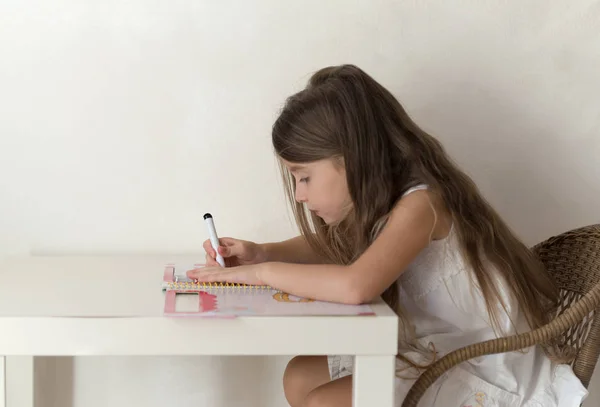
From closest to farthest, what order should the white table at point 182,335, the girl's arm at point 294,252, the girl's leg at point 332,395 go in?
the white table at point 182,335 < the girl's leg at point 332,395 < the girl's arm at point 294,252

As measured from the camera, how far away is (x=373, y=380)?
1024 millimetres

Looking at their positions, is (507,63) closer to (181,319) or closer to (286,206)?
(286,206)

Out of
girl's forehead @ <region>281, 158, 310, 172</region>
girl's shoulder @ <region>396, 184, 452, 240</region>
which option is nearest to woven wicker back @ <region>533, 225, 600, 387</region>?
girl's shoulder @ <region>396, 184, 452, 240</region>

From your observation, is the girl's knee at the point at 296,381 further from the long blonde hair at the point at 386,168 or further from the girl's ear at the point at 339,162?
the girl's ear at the point at 339,162

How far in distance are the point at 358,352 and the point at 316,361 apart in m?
0.42

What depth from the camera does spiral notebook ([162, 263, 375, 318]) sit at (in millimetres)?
1028

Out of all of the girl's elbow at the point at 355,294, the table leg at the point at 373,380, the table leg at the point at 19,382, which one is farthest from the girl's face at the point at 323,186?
the table leg at the point at 19,382

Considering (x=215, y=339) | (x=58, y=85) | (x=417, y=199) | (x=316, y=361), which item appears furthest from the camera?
(x=58, y=85)

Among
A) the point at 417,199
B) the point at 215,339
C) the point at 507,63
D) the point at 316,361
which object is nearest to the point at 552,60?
the point at 507,63

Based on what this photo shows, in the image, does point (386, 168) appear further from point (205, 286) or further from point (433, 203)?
point (205, 286)

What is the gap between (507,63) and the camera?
1651 mm

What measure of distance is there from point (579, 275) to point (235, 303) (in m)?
0.62

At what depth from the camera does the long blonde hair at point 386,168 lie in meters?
1.27

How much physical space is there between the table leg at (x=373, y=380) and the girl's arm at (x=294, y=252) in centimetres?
46
